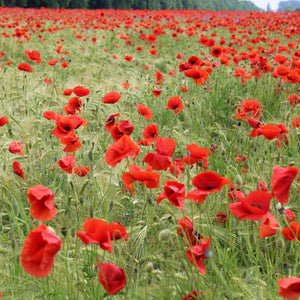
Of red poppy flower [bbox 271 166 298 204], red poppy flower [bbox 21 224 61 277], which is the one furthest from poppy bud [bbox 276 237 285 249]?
red poppy flower [bbox 21 224 61 277]

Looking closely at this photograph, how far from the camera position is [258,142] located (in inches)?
86.4

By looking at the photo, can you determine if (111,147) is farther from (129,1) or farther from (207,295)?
(129,1)

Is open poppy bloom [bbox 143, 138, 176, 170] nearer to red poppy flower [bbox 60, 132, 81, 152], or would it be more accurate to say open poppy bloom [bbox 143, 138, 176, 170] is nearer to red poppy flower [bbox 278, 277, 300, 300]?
red poppy flower [bbox 60, 132, 81, 152]

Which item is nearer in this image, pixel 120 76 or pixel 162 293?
pixel 162 293

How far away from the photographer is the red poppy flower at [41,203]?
851mm

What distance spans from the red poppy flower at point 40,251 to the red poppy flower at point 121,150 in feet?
1.30

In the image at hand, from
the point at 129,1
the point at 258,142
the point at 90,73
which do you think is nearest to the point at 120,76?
the point at 90,73

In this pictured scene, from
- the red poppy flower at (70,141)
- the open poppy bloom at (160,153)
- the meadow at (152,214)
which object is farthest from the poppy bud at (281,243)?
the red poppy flower at (70,141)

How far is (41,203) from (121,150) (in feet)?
1.01

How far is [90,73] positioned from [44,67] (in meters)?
0.96

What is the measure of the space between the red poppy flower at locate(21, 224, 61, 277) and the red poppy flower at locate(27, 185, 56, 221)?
169mm

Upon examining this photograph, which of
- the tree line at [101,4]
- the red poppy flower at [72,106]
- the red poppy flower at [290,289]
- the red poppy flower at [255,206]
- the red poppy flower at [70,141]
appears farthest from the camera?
the tree line at [101,4]

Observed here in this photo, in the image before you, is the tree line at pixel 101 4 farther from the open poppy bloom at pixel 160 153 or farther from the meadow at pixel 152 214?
the open poppy bloom at pixel 160 153

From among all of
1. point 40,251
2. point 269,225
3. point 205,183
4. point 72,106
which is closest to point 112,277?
point 40,251
